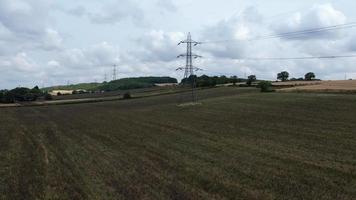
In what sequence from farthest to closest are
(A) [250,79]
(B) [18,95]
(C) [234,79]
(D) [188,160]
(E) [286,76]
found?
(C) [234,79] < (E) [286,76] < (A) [250,79] < (B) [18,95] < (D) [188,160]

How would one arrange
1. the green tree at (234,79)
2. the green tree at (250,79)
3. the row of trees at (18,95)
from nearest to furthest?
1. the row of trees at (18,95)
2. the green tree at (250,79)
3. the green tree at (234,79)

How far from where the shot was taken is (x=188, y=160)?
79.4ft

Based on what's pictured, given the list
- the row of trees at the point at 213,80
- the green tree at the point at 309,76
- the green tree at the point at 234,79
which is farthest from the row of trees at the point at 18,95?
the green tree at the point at 309,76

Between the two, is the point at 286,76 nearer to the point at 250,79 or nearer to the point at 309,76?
the point at 309,76

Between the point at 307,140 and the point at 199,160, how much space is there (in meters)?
9.52

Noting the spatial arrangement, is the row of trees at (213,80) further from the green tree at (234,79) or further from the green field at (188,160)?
the green field at (188,160)

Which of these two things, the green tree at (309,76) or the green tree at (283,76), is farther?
the green tree at (283,76)

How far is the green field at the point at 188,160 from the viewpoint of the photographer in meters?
17.5

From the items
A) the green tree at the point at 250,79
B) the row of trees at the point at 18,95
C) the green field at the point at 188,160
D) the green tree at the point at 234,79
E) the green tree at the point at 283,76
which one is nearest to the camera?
the green field at the point at 188,160

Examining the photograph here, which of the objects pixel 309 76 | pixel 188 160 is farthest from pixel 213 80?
pixel 188 160

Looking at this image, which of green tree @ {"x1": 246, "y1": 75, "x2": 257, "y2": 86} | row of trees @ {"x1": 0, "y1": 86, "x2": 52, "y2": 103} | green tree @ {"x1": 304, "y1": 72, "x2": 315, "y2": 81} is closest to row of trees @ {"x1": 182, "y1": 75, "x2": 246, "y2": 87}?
green tree @ {"x1": 246, "y1": 75, "x2": 257, "y2": 86}

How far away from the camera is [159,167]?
22.3 meters

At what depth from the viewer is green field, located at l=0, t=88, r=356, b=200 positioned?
1750 centimetres

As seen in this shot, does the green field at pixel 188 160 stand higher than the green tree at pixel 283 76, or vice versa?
the green tree at pixel 283 76
